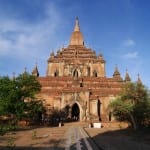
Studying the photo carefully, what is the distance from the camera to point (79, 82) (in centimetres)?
5528

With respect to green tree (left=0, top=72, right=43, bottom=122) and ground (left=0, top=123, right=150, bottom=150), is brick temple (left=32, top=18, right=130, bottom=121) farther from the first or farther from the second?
ground (left=0, top=123, right=150, bottom=150)

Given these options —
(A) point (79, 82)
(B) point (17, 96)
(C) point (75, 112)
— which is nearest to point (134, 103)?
(B) point (17, 96)

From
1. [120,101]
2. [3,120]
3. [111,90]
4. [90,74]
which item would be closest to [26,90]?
[3,120]

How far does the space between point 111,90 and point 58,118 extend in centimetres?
1332

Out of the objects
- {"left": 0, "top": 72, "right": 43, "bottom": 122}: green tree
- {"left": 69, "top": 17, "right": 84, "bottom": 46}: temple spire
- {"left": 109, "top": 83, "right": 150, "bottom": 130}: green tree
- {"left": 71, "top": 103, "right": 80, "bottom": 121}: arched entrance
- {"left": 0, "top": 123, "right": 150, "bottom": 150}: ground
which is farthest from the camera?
{"left": 69, "top": 17, "right": 84, "bottom": 46}: temple spire

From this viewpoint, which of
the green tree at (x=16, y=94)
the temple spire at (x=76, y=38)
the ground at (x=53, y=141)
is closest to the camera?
the ground at (x=53, y=141)

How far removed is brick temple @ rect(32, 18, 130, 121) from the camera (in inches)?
1962

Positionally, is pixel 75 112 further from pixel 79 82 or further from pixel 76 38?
pixel 76 38

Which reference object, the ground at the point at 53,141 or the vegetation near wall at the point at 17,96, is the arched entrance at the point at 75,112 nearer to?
the vegetation near wall at the point at 17,96

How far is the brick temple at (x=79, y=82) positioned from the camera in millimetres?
49844

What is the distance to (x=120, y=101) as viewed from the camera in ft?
122

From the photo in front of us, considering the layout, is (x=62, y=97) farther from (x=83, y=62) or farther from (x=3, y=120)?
(x=83, y=62)

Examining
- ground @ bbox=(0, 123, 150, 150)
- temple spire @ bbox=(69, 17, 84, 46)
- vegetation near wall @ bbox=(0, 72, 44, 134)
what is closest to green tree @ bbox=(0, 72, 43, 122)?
vegetation near wall @ bbox=(0, 72, 44, 134)

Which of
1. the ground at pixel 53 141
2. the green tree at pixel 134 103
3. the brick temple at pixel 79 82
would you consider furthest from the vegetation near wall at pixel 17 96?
the brick temple at pixel 79 82
